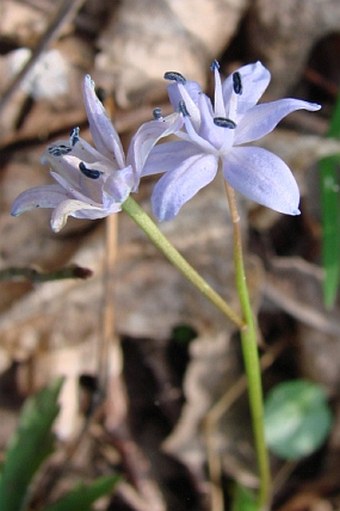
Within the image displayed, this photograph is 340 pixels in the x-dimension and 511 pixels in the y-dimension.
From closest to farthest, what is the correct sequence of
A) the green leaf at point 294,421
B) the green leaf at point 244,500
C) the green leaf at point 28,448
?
the green leaf at point 28,448 → the green leaf at point 244,500 → the green leaf at point 294,421

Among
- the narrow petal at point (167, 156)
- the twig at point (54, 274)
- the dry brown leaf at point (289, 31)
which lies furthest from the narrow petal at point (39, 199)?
the dry brown leaf at point (289, 31)

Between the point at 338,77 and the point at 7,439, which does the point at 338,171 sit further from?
the point at 7,439

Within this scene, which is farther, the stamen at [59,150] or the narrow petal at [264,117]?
the stamen at [59,150]

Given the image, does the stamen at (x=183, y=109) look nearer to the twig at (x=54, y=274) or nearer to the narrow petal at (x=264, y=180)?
the narrow petal at (x=264, y=180)


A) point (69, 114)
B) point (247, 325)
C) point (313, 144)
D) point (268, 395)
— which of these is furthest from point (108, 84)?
point (247, 325)

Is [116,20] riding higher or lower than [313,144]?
higher

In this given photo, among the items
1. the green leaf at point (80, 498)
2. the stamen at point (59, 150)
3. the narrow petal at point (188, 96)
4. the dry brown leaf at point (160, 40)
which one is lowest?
the green leaf at point (80, 498)
